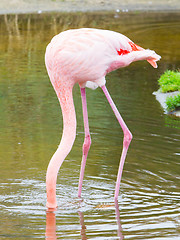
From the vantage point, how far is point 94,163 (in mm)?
5848

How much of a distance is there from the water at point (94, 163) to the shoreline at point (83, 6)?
32.8 ft

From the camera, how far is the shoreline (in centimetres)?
2160

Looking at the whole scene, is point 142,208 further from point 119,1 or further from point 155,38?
point 119,1

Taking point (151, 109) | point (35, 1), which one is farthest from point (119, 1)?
point (151, 109)

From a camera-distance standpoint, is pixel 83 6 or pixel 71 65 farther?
pixel 83 6

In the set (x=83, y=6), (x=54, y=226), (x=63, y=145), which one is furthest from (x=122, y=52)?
(x=83, y=6)

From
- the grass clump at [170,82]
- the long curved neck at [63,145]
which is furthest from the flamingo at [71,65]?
the grass clump at [170,82]

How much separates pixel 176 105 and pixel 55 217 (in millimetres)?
4388

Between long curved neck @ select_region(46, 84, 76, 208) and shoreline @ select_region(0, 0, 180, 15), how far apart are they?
56.8ft

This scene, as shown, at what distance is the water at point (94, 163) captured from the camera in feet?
14.1

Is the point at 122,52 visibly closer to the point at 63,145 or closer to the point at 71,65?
the point at 71,65

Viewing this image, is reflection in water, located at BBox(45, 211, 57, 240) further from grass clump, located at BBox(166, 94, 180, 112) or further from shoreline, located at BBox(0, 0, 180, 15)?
shoreline, located at BBox(0, 0, 180, 15)

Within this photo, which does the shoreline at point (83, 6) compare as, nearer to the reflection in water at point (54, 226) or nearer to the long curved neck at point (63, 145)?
the long curved neck at point (63, 145)

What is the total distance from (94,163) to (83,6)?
59.1 feet
